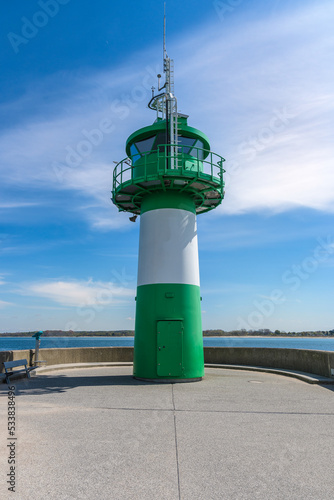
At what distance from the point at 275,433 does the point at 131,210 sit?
1227 cm

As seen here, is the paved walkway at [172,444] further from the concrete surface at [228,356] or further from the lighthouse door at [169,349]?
the concrete surface at [228,356]

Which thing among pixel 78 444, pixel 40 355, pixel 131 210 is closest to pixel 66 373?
pixel 40 355

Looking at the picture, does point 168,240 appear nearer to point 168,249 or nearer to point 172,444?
point 168,249

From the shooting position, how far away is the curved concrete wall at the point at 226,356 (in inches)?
642

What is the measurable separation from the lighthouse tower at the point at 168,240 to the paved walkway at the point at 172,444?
2.29 metres

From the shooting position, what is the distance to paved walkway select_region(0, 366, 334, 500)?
16.6ft

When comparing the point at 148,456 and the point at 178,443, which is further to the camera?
the point at 178,443

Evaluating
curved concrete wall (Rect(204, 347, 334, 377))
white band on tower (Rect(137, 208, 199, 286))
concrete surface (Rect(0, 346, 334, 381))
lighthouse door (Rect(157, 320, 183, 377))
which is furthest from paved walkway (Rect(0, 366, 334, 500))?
white band on tower (Rect(137, 208, 199, 286))

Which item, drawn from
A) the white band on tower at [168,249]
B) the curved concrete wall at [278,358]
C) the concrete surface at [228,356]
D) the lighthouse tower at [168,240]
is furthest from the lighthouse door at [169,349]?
the concrete surface at [228,356]

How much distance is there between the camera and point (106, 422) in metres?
8.26

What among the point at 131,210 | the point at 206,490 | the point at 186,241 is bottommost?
the point at 206,490

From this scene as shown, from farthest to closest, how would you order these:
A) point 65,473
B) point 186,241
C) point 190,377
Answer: point 186,241 → point 190,377 → point 65,473

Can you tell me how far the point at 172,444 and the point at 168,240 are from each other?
9.20 m

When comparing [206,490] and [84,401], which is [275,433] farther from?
[84,401]
